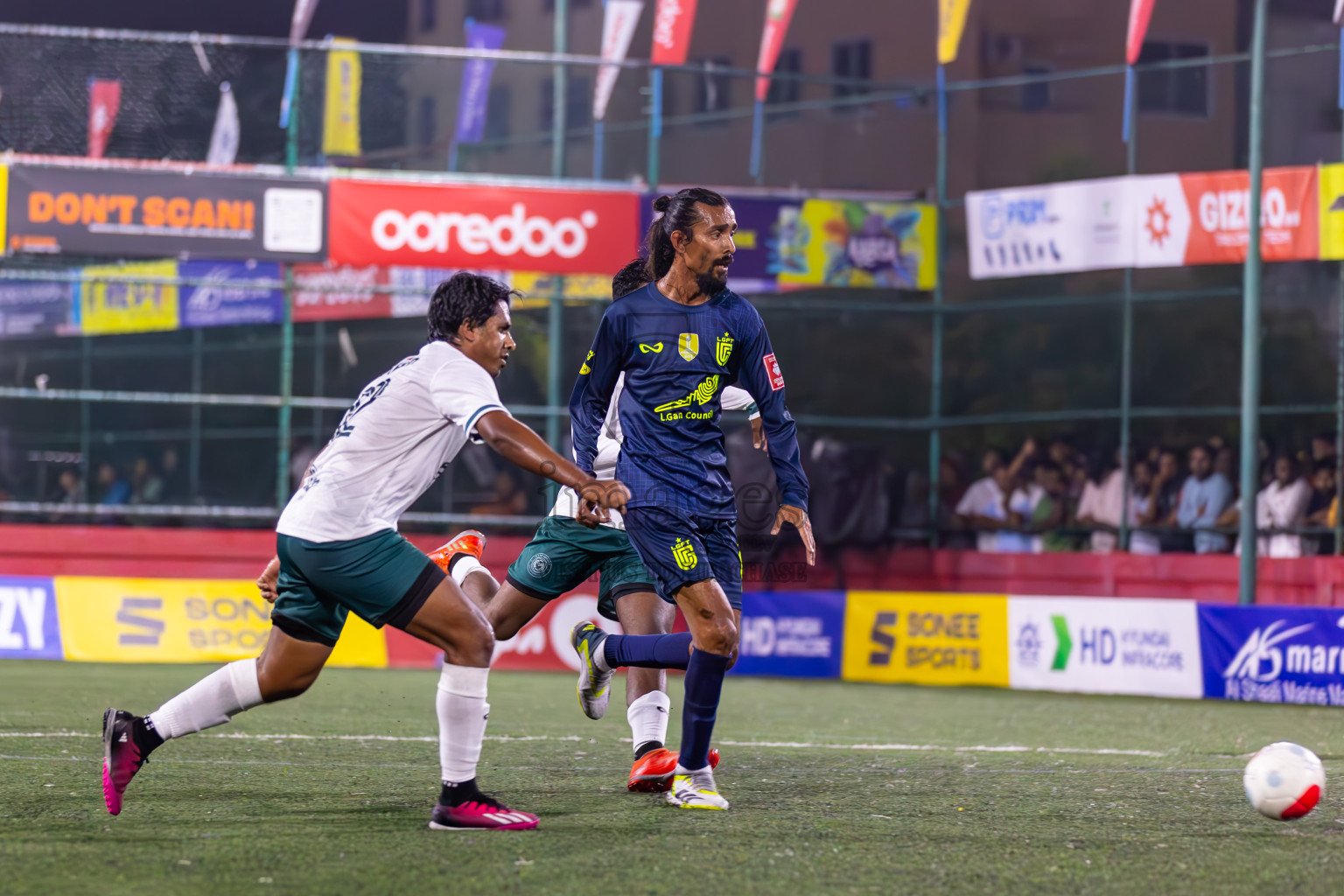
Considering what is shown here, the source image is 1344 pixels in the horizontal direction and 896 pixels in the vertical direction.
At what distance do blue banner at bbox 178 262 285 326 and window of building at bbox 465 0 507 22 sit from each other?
1441 cm

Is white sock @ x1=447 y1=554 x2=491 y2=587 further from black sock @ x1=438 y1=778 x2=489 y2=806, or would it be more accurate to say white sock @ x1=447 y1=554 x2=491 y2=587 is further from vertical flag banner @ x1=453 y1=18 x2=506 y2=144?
vertical flag banner @ x1=453 y1=18 x2=506 y2=144

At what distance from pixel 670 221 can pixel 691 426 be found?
29.4 inches

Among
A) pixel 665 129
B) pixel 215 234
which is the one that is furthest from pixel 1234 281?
pixel 215 234

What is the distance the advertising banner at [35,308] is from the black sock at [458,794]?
56.5 ft

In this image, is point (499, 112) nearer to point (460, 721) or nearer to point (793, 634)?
point (793, 634)

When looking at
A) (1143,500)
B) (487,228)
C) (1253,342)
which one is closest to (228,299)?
(487,228)

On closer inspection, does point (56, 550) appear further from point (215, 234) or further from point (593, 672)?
point (593, 672)

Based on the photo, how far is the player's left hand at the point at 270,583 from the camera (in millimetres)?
5586

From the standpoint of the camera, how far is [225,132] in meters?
18.0

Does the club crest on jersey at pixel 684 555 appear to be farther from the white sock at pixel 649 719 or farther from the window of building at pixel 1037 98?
the window of building at pixel 1037 98

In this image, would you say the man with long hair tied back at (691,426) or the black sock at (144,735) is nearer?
the black sock at (144,735)

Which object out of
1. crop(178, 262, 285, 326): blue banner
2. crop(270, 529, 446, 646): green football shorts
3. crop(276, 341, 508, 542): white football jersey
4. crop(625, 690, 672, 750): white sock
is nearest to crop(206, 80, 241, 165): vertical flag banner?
crop(178, 262, 285, 326): blue banner

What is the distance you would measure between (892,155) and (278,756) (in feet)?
59.4

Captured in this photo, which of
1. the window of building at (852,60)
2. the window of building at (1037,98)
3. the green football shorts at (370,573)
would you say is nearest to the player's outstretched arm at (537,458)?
the green football shorts at (370,573)
